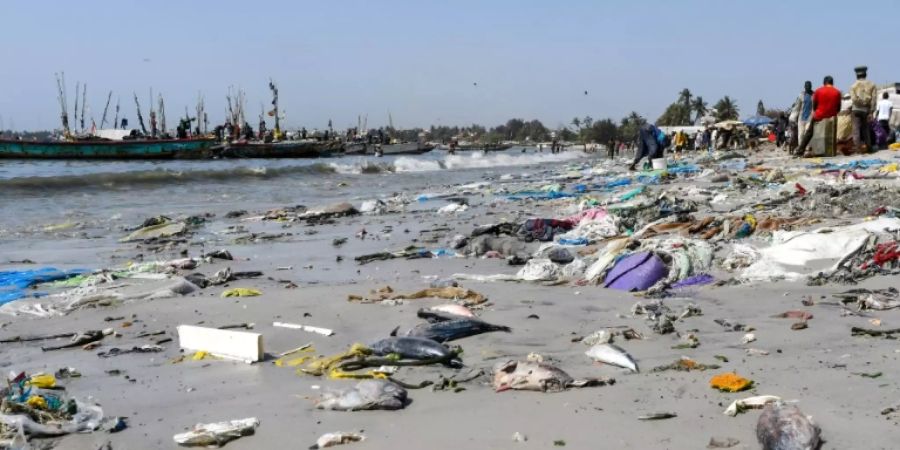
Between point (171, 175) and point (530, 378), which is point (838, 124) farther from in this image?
point (171, 175)

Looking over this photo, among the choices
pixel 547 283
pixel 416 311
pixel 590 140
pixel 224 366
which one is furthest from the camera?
pixel 590 140

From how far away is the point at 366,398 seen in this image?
11.6 feet

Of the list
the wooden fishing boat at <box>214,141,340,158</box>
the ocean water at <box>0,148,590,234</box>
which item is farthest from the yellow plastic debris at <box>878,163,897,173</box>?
the wooden fishing boat at <box>214,141,340,158</box>

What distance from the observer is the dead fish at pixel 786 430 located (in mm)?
2748

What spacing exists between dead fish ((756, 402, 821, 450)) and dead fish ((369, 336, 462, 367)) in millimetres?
1637

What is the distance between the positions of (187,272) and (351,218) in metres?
5.72

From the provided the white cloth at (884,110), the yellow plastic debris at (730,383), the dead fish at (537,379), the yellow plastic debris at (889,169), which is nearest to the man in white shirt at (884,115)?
the white cloth at (884,110)

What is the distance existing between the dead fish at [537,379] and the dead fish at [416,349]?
0.46m

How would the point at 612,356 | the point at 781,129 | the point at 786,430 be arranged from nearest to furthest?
the point at 786,430, the point at 612,356, the point at 781,129

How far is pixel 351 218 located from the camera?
1366 cm

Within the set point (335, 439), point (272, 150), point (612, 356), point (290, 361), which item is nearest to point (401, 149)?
point (272, 150)

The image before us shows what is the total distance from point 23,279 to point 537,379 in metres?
6.07

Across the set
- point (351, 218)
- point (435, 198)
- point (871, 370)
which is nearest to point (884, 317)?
point (871, 370)

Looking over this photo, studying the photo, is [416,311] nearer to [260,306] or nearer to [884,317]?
[260,306]
